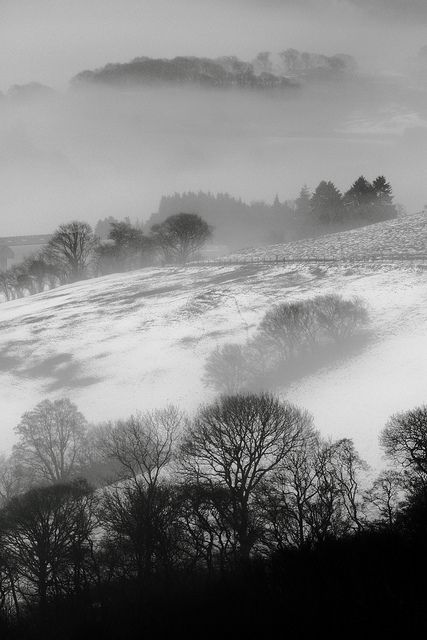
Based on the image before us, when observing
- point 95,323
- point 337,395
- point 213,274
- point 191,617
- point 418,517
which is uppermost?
point 213,274

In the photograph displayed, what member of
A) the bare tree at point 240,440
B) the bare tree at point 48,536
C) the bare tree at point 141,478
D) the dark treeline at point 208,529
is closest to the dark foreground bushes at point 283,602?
the dark treeline at point 208,529

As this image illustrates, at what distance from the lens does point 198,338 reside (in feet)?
169

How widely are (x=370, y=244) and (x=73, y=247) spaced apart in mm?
70347

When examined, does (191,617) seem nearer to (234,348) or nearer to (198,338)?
(234,348)

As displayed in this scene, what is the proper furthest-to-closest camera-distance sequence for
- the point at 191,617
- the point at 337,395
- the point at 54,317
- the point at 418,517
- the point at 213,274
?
the point at 213,274 → the point at 54,317 → the point at 337,395 → the point at 418,517 → the point at 191,617

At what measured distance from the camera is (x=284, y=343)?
1863 inches

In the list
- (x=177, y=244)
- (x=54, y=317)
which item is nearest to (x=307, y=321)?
(x=54, y=317)

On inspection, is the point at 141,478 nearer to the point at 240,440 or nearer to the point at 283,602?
the point at 240,440

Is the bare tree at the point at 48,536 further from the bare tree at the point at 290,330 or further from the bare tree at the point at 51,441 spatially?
the bare tree at the point at 290,330

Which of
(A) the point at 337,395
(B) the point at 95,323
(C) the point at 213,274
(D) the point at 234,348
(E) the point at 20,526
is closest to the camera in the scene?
(E) the point at 20,526

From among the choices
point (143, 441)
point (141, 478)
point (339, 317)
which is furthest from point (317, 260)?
point (141, 478)

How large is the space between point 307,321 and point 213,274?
34.5 m

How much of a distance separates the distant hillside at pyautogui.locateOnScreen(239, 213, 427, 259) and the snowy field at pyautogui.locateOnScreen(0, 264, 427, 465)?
8.68 metres

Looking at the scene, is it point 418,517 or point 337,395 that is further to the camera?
point 337,395
